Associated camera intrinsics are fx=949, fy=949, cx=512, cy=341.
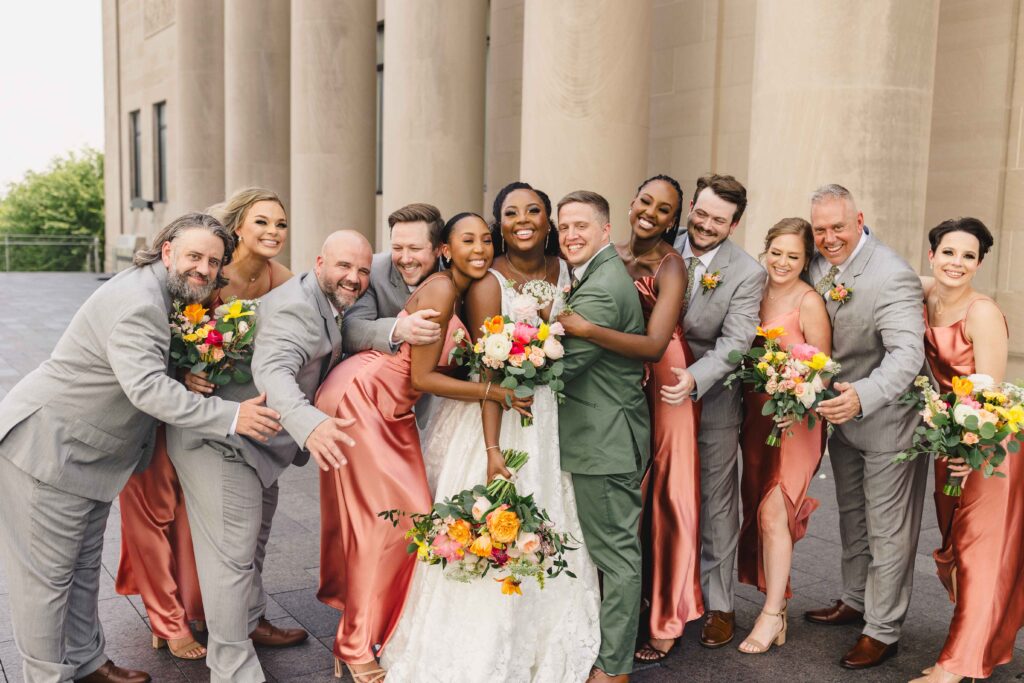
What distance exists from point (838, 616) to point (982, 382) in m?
1.80

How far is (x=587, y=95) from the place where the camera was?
30.8ft

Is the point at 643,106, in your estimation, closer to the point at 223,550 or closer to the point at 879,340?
the point at 879,340

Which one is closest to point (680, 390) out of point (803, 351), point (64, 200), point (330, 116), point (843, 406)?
point (803, 351)

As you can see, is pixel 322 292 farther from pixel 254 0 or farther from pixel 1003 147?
pixel 254 0

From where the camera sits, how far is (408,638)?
15.2ft

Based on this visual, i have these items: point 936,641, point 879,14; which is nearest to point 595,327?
point 936,641

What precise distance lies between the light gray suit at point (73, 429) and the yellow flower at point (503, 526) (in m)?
1.25

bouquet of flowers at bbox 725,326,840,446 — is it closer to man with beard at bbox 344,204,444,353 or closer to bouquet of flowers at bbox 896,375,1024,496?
bouquet of flowers at bbox 896,375,1024,496

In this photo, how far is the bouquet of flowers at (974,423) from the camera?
4.39 meters

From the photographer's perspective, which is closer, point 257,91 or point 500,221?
point 500,221

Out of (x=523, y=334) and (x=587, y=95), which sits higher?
(x=587, y=95)

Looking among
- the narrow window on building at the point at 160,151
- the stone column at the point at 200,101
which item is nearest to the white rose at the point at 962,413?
the stone column at the point at 200,101

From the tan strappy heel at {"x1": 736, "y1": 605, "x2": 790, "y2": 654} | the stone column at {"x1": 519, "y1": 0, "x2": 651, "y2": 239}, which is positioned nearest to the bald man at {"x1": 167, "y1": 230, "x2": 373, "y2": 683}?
the tan strappy heel at {"x1": 736, "y1": 605, "x2": 790, "y2": 654}

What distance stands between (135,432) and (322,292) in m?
1.11
